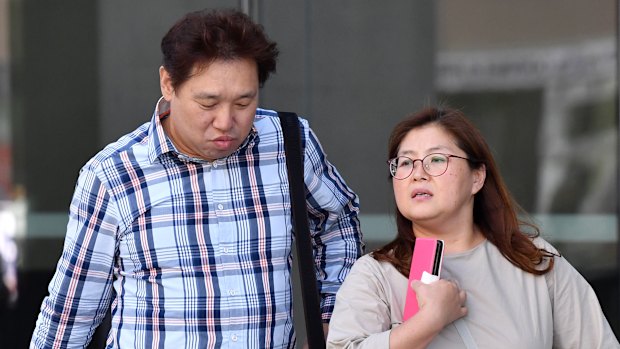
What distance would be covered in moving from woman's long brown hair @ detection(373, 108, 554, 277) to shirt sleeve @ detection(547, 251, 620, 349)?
0.06 m

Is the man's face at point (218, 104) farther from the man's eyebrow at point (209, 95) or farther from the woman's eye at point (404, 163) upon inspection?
the woman's eye at point (404, 163)

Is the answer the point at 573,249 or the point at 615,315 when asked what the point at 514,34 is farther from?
the point at 615,315

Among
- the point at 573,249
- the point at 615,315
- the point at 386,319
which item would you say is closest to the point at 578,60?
the point at 573,249

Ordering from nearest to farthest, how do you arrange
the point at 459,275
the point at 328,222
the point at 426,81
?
the point at 459,275, the point at 328,222, the point at 426,81

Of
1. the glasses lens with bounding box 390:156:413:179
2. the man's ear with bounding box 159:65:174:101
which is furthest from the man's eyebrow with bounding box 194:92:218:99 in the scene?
the glasses lens with bounding box 390:156:413:179

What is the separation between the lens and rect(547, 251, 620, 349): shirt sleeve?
2693 mm

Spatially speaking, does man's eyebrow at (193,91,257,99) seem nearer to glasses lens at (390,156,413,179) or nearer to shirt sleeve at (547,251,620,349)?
glasses lens at (390,156,413,179)

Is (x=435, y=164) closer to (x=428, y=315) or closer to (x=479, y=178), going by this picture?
(x=479, y=178)

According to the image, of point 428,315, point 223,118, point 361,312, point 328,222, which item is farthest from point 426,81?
point 428,315

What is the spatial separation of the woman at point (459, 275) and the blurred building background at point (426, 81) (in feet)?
9.10

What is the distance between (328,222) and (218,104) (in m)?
0.60

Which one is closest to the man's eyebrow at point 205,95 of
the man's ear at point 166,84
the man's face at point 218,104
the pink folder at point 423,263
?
the man's face at point 218,104

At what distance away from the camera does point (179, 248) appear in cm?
288

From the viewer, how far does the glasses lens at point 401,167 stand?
2.77 metres
